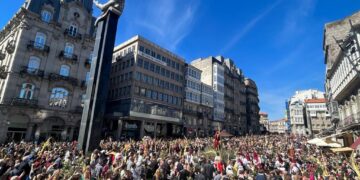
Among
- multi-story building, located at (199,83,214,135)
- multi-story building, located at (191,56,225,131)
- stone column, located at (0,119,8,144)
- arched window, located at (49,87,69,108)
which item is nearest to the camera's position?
stone column, located at (0,119,8,144)

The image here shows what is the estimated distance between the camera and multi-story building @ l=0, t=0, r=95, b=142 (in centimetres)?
2816

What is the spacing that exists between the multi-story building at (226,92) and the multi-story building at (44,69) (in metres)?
36.7

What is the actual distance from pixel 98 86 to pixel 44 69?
1706cm

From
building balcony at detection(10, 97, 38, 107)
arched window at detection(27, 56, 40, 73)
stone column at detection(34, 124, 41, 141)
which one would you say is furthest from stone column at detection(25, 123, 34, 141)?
arched window at detection(27, 56, 40, 73)

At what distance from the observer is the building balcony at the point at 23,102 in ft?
89.8

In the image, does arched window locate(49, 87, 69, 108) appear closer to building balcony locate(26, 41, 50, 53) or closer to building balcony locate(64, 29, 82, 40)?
building balcony locate(26, 41, 50, 53)

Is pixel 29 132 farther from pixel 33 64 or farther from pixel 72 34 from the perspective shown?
pixel 72 34

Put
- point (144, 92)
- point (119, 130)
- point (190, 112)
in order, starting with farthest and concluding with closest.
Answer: point (190, 112), point (144, 92), point (119, 130)

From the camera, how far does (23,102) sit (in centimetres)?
2823

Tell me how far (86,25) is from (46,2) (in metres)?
6.58

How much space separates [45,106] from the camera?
30.5 metres

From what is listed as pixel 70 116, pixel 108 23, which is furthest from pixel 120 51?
pixel 108 23

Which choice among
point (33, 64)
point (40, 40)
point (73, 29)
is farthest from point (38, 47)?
point (73, 29)

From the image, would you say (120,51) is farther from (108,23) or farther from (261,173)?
(261,173)
